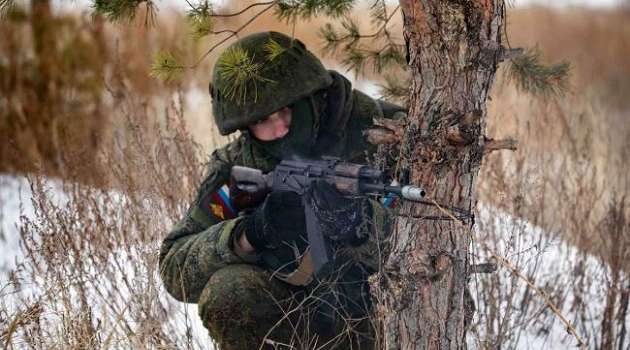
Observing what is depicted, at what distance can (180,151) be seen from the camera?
409 cm

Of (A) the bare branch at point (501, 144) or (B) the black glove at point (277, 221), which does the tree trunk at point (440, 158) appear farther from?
(B) the black glove at point (277, 221)

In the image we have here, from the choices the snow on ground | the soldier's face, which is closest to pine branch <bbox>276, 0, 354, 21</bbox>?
the soldier's face

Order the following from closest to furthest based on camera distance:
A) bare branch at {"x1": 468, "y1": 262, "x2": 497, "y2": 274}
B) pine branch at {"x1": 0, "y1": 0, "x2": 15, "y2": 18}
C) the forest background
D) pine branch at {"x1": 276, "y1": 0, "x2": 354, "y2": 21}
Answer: pine branch at {"x1": 0, "y1": 0, "x2": 15, "y2": 18} < bare branch at {"x1": 468, "y1": 262, "x2": 497, "y2": 274} < pine branch at {"x1": 276, "y1": 0, "x2": 354, "y2": 21} < the forest background

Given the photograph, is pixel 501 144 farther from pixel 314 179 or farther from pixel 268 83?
pixel 268 83

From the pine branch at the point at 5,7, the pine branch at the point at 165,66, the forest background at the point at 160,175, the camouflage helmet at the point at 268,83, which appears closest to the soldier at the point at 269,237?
the camouflage helmet at the point at 268,83

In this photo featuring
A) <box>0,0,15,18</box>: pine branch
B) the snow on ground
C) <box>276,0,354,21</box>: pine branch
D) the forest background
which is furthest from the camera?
the snow on ground

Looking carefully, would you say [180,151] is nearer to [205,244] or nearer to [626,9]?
[205,244]

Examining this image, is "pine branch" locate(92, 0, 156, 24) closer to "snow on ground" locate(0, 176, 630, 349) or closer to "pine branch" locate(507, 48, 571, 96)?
A: "pine branch" locate(507, 48, 571, 96)

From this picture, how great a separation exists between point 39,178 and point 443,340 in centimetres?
171

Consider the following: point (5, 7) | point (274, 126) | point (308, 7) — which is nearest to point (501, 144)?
point (308, 7)

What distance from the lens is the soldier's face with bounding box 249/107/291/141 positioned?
9.70 ft

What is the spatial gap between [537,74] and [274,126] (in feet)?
2.95

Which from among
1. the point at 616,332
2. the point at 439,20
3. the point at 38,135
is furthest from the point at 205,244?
the point at 38,135

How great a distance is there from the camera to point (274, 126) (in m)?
2.96
